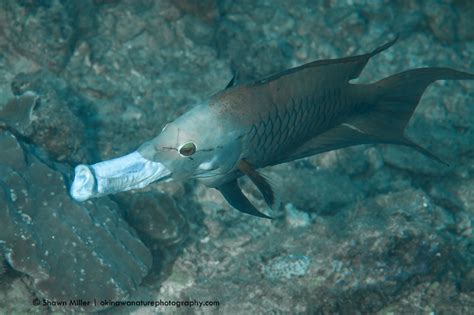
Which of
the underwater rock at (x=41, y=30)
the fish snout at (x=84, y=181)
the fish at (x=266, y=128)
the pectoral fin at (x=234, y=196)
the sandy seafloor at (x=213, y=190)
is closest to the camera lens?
the fish snout at (x=84, y=181)

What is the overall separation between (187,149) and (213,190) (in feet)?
11.5

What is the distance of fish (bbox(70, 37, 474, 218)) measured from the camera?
275cm

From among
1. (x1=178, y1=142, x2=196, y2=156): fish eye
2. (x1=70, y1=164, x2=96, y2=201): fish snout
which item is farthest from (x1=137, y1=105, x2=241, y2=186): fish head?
(x1=70, y1=164, x2=96, y2=201): fish snout

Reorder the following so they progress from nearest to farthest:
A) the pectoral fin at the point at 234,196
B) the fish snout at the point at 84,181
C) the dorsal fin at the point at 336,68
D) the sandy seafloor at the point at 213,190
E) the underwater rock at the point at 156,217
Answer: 1. the fish snout at the point at 84,181
2. the dorsal fin at the point at 336,68
3. the pectoral fin at the point at 234,196
4. the sandy seafloor at the point at 213,190
5. the underwater rock at the point at 156,217

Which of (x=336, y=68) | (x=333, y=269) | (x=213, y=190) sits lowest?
(x=213, y=190)

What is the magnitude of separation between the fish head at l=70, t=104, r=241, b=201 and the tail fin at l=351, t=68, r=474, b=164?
1.49m

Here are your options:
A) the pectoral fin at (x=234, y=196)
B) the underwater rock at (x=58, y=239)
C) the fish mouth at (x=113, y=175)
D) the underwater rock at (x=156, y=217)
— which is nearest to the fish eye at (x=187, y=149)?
the fish mouth at (x=113, y=175)

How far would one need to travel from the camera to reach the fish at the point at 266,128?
2748 mm

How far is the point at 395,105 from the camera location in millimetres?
3795

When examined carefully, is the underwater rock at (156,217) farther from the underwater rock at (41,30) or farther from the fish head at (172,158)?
the underwater rock at (41,30)

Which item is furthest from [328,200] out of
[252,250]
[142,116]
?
[142,116]

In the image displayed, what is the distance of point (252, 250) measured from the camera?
5.36 metres

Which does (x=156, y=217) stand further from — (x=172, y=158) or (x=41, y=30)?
(x=41, y=30)

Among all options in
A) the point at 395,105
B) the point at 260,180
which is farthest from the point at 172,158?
the point at 395,105
